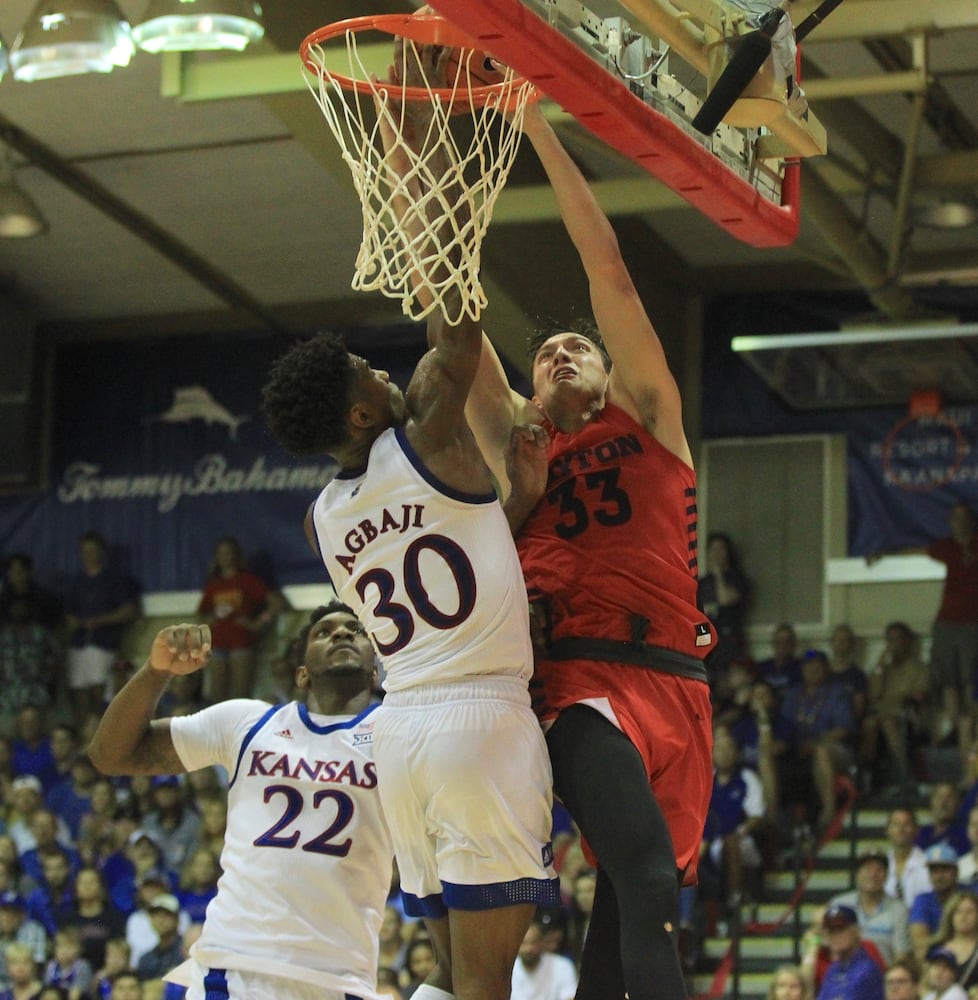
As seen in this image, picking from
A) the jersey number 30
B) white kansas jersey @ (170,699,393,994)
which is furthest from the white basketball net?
white kansas jersey @ (170,699,393,994)

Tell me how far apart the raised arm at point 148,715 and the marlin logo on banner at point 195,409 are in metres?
13.4

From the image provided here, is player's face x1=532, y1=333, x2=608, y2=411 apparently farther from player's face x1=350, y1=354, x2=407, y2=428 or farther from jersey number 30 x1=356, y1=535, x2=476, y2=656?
jersey number 30 x1=356, y1=535, x2=476, y2=656

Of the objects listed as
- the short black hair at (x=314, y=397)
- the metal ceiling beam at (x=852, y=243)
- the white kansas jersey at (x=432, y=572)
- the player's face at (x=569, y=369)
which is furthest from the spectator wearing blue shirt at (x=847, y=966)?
the short black hair at (x=314, y=397)

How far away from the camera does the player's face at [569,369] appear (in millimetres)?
5633

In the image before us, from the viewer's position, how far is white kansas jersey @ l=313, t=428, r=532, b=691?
5039mm

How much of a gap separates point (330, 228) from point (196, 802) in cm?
524

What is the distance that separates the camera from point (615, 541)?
5.45 meters

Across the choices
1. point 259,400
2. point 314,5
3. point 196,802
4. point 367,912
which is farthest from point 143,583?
point 367,912

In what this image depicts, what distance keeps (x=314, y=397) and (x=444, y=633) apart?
719 millimetres

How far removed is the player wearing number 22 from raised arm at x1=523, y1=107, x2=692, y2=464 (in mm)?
563

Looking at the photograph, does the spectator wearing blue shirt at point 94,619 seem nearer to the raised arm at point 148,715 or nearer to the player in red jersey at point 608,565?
the raised arm at point 148,715

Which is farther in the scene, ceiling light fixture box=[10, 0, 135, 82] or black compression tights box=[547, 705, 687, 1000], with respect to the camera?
ceiling light fixture box=[10, 0, 135, 82]

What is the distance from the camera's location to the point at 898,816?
42.9 feet

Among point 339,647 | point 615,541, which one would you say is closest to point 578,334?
point 615,541
